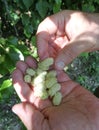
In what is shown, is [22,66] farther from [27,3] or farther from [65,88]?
[27,3]

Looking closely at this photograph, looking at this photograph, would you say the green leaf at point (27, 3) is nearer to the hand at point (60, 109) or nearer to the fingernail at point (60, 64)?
the hand at point (60, 109)

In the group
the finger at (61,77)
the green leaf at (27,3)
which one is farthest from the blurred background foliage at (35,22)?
the finger at (61,77)

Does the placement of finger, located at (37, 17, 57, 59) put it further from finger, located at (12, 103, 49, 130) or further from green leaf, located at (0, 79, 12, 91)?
finger, located at (12, 103, 49, 130)

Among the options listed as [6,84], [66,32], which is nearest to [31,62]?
[6,84]

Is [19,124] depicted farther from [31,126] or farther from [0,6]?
[31,126]

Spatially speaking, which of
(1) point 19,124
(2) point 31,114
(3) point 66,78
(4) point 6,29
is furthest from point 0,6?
(2) point 31,114

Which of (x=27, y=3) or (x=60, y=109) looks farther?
(x=27, y=3)
